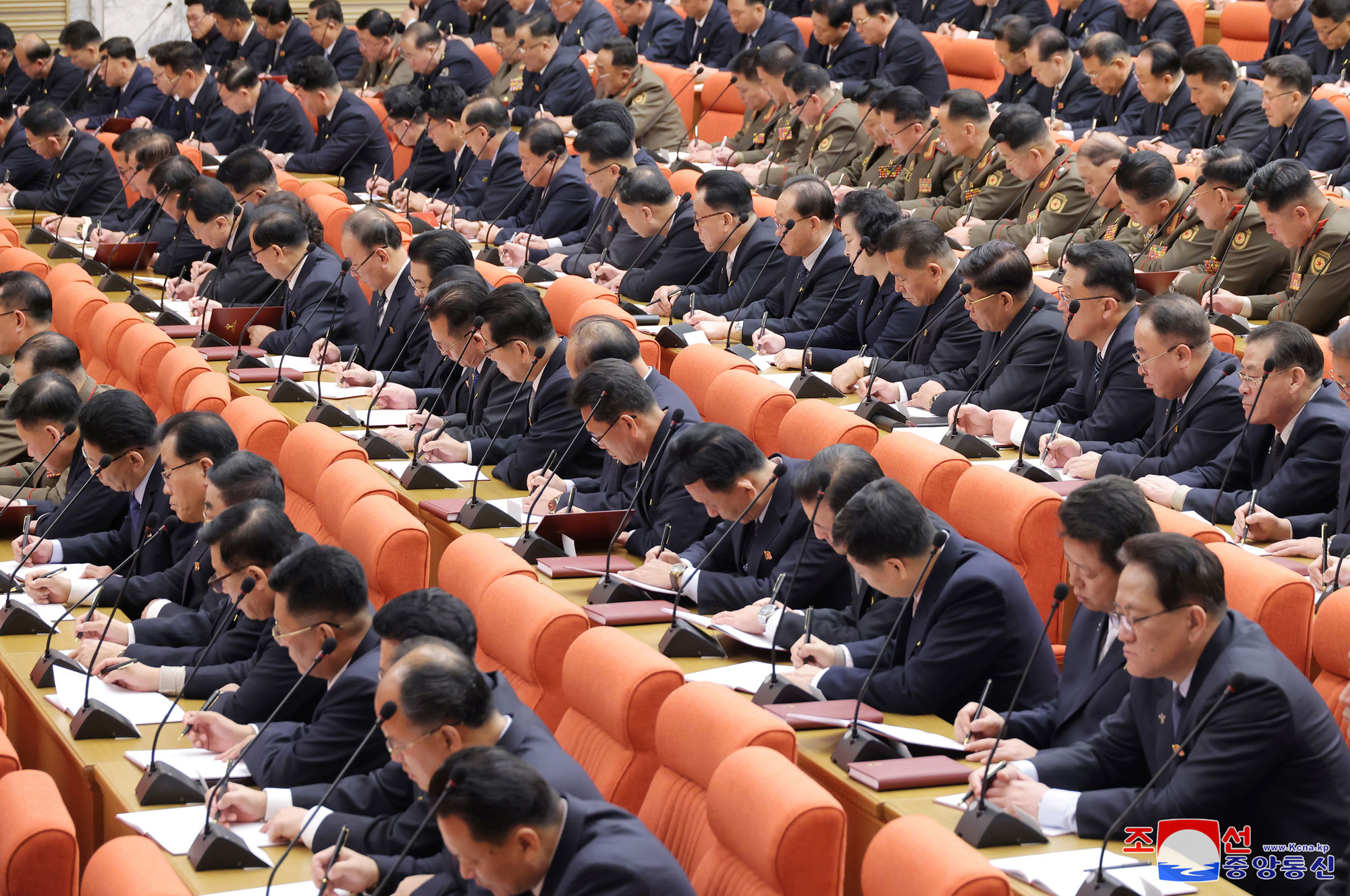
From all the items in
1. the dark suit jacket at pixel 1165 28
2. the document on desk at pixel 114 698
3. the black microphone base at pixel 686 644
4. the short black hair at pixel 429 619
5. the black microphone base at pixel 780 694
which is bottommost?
the document on desk at pixel 114 698

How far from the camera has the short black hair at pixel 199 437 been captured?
351 cm

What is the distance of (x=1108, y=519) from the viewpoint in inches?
102

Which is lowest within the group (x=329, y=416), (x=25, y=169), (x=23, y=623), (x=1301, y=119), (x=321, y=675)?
(x=25, y=169)

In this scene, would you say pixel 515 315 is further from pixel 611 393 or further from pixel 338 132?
pixel 338 132

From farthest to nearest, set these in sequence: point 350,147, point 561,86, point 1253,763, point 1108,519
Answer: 1. point 561,86
2. point 350,147
3. point 1108,519
4. point 1253,763

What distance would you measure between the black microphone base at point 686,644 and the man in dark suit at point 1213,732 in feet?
2.42

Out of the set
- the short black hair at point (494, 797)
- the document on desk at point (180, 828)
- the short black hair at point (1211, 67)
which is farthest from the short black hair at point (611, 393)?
the short black hair at point (1211, 67)

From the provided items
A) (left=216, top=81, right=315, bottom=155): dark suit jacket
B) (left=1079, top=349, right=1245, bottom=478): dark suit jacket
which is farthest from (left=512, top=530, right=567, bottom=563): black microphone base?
(left=216, top=81, right=315, bottom=155): dark suit jacket

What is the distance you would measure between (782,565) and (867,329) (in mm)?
1824

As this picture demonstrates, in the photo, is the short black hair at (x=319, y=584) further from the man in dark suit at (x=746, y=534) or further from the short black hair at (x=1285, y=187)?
the short black hair at (x=1285, y=187)

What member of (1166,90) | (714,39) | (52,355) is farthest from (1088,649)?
(714,39)

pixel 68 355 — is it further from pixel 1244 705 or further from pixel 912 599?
pixel 1244 705

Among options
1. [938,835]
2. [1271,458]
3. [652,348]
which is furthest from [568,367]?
[938,835]

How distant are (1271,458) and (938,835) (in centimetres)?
197
